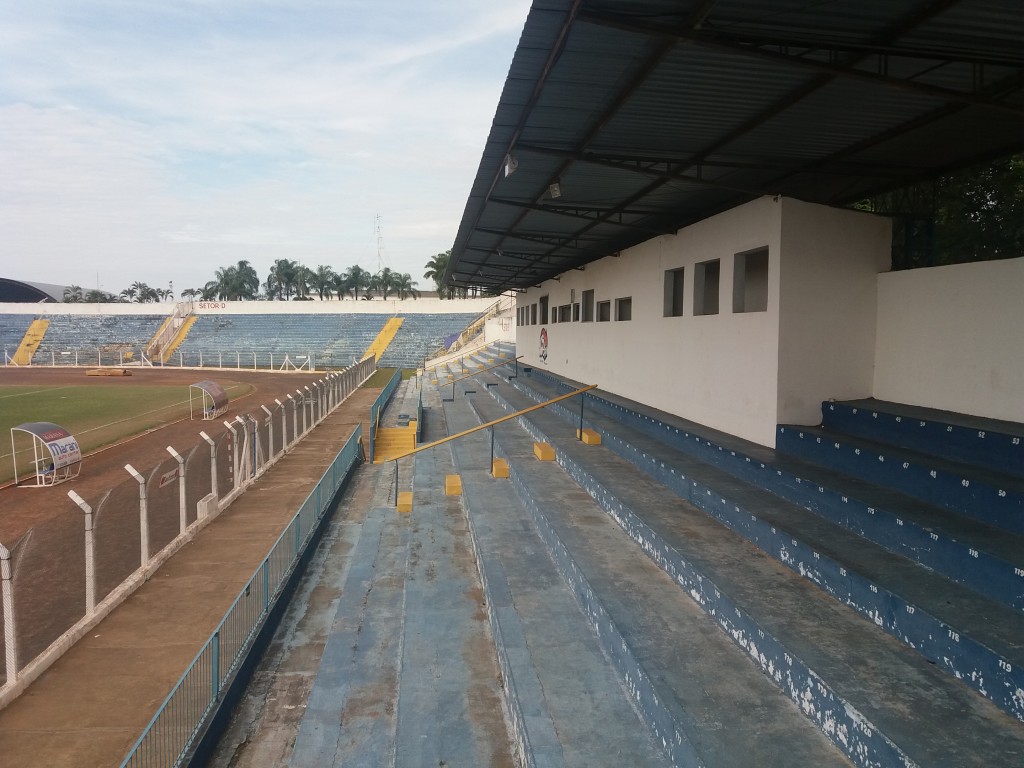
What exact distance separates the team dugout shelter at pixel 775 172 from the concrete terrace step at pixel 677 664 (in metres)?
3.24

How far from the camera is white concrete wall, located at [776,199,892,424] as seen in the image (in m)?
7.82

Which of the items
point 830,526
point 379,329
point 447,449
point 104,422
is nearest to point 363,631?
point 830,526

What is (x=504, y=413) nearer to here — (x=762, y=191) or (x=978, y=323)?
(x=762, y=191)

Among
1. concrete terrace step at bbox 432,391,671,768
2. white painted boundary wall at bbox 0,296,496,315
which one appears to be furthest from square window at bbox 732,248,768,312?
white painted boundary wall at bbox 0,296,496,315

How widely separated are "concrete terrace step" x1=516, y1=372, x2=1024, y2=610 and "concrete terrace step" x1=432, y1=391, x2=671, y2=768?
2394 mm

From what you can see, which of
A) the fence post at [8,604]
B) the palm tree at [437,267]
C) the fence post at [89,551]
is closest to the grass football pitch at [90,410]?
the fence post at [89,551]

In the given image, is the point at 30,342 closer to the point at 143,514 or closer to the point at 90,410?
the point at 90,410

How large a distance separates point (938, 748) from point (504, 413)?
45.8 ft

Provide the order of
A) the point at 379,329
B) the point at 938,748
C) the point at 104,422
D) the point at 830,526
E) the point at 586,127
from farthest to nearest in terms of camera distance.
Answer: the point at 379,329 → the point at 104,422 → the point at 586,127 → the point at 830,526 → the point at 938,748

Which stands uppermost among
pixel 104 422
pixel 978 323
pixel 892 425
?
pixel 978 323

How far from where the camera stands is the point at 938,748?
9.99 ft

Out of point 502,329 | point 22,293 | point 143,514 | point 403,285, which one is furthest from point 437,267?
point 143,514

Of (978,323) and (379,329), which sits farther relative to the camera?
(379,329)

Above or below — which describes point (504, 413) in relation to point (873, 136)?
below
